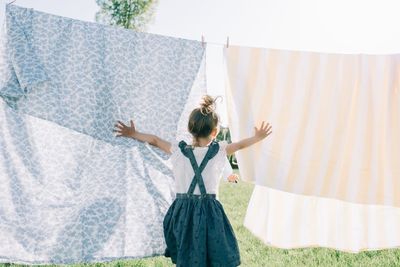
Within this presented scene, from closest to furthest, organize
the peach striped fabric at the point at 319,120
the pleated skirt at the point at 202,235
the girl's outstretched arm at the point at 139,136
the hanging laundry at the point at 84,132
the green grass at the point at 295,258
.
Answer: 1. the pleated skirt at the point at 202,235
2. the hanging laundry at the point at 84,132
3. the girl's outstretched arm at the point at 139,136
4. the peach striped fabric at the point at 319,120
5. the green grass at the point at 295,258

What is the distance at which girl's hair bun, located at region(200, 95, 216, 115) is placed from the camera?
12.0 ft

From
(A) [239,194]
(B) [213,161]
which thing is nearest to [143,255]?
(B) [213,161]

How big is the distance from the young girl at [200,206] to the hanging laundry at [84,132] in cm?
36

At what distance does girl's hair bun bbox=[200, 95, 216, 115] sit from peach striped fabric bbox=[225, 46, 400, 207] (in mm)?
253

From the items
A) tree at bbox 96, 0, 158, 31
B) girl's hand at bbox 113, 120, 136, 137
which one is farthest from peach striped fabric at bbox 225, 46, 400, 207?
tree at bbox 96, 0, 158, 31

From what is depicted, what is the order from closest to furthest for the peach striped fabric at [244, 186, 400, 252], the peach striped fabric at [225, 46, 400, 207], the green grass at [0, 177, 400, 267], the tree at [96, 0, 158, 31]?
1. the peach striped fabric at [225, 46, 400, 207]
2. the peach striped fabric at [244, 186, 400, 252]
3. the green grass at [0, 177, 400, 267]
4. the tree at [96, 0, 158, 31]

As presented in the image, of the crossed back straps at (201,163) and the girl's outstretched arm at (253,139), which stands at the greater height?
the girl's outstretched arm at (253,139)

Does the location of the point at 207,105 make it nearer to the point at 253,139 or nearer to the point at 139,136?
the point at 253,139

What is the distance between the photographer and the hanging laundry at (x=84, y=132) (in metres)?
3.72

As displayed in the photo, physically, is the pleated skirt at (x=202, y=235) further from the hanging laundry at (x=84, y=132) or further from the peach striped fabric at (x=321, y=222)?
the peach striped fabric at (x=321, y=222)

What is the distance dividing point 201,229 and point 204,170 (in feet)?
1.33

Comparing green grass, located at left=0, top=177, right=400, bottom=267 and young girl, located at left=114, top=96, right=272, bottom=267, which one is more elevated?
young girl, located at left=114, top=96, right=272, bottom=267

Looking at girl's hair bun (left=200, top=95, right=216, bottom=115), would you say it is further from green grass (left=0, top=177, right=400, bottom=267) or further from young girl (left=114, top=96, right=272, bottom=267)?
green grass (left=0, top=177, right=400, bottom=267)

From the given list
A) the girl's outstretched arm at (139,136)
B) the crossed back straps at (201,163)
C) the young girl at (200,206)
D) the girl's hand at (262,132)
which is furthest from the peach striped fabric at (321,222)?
the girl's outstretched arm at (139,136)
